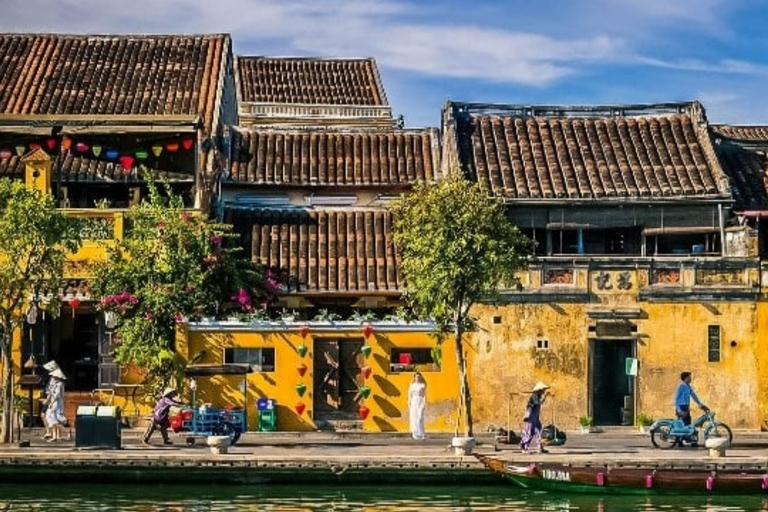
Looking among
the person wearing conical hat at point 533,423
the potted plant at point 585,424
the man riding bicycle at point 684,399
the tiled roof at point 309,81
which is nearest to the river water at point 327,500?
the person wearing conical hat at point 533,423

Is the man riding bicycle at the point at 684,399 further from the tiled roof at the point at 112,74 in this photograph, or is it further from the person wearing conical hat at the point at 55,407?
the tiled roof at the point at 112,74

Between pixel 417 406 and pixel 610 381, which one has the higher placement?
pixel 610 381

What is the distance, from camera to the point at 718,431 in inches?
1323

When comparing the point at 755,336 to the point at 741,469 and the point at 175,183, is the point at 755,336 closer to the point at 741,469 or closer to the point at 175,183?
the point at 741,469

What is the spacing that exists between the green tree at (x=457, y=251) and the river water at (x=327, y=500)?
3.26m

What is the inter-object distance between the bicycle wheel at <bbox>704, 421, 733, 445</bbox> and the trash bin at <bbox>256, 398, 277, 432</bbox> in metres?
9.58

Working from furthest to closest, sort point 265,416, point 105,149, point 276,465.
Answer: point 105,149 → point 265,416 → point 276,465

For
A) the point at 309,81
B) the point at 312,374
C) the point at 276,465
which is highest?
the point at 309,81

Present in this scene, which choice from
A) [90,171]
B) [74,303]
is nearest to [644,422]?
[74,303]

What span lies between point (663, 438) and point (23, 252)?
538 inches

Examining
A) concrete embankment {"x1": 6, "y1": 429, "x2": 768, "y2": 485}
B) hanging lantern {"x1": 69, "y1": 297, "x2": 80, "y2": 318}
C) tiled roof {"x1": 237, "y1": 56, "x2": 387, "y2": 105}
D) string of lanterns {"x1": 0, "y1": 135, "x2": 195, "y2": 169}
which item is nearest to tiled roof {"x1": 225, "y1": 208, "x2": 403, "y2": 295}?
string of lanterns {"x1": 0, "y1": 135, "x2": 195, "y2": 169}

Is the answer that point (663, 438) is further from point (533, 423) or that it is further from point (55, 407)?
point (55, 407)

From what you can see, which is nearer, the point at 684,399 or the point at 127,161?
the point at 684,399

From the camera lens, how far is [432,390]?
35375 mm
